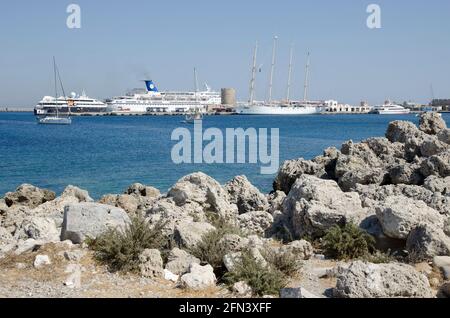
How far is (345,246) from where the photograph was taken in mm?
7648

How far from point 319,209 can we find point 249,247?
180 cm

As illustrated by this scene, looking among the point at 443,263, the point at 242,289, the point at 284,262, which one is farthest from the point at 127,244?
the point at 443,263

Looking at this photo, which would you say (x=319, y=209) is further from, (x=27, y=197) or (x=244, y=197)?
(x=27, y=197)

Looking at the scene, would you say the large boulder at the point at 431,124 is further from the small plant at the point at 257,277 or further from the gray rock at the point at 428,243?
the small plant at the point at 257,277

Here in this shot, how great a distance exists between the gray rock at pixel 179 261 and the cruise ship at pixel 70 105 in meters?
105

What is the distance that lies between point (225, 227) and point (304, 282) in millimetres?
1575

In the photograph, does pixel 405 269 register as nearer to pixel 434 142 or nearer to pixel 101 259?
pixel 101 259

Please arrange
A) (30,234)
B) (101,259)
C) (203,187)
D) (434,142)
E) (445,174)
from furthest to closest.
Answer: (434,142)
(445,174)
(203,187)
(30,234)
(101,259)

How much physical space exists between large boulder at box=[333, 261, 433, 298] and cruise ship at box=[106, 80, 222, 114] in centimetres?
12284

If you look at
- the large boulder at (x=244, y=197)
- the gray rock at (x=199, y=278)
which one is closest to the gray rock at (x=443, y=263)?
the gray rock at (x=199, y=278)

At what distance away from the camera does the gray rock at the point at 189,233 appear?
741 centimetres

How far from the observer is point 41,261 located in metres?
6.75
